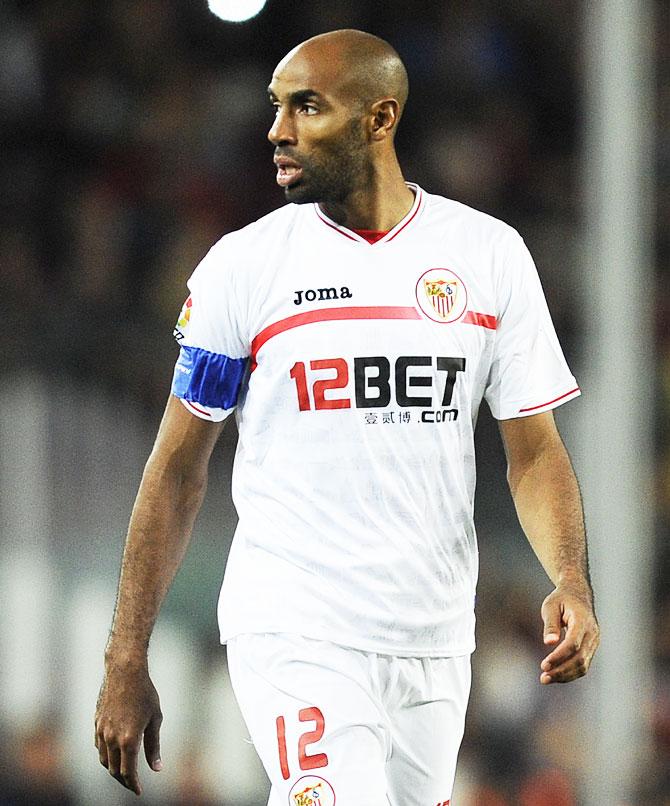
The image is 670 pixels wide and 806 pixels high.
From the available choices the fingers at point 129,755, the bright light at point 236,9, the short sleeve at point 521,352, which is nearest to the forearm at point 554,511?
the short sleeve at point 521,352

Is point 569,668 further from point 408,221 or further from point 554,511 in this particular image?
point 408,221

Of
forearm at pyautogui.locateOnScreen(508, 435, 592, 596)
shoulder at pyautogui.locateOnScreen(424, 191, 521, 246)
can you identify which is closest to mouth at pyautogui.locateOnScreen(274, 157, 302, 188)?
shoulder at pyautogui.locateOnScreen(424, 191, 521, 246)

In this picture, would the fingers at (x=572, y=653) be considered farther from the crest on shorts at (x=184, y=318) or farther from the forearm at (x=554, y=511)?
the crest on shorts at (x=184, y=318)

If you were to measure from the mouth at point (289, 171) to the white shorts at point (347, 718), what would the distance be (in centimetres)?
90

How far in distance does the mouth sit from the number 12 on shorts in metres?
1.04

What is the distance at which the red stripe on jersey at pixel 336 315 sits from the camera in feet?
11.5

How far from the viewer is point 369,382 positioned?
3.48 m

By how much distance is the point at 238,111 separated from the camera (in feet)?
31.9

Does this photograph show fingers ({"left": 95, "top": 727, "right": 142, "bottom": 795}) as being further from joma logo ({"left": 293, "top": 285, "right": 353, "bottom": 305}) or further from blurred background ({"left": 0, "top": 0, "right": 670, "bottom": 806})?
blurred background ({"left": 0, "top": 0, "right": 670, "bottom": 806})

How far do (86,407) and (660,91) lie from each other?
3.78 metres

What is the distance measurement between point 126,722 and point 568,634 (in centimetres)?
88

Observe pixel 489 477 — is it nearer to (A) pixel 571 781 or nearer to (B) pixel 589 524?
(B) pixel 589 524

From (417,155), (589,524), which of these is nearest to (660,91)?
(417,155)

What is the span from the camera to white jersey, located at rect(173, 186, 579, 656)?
3492 mm
